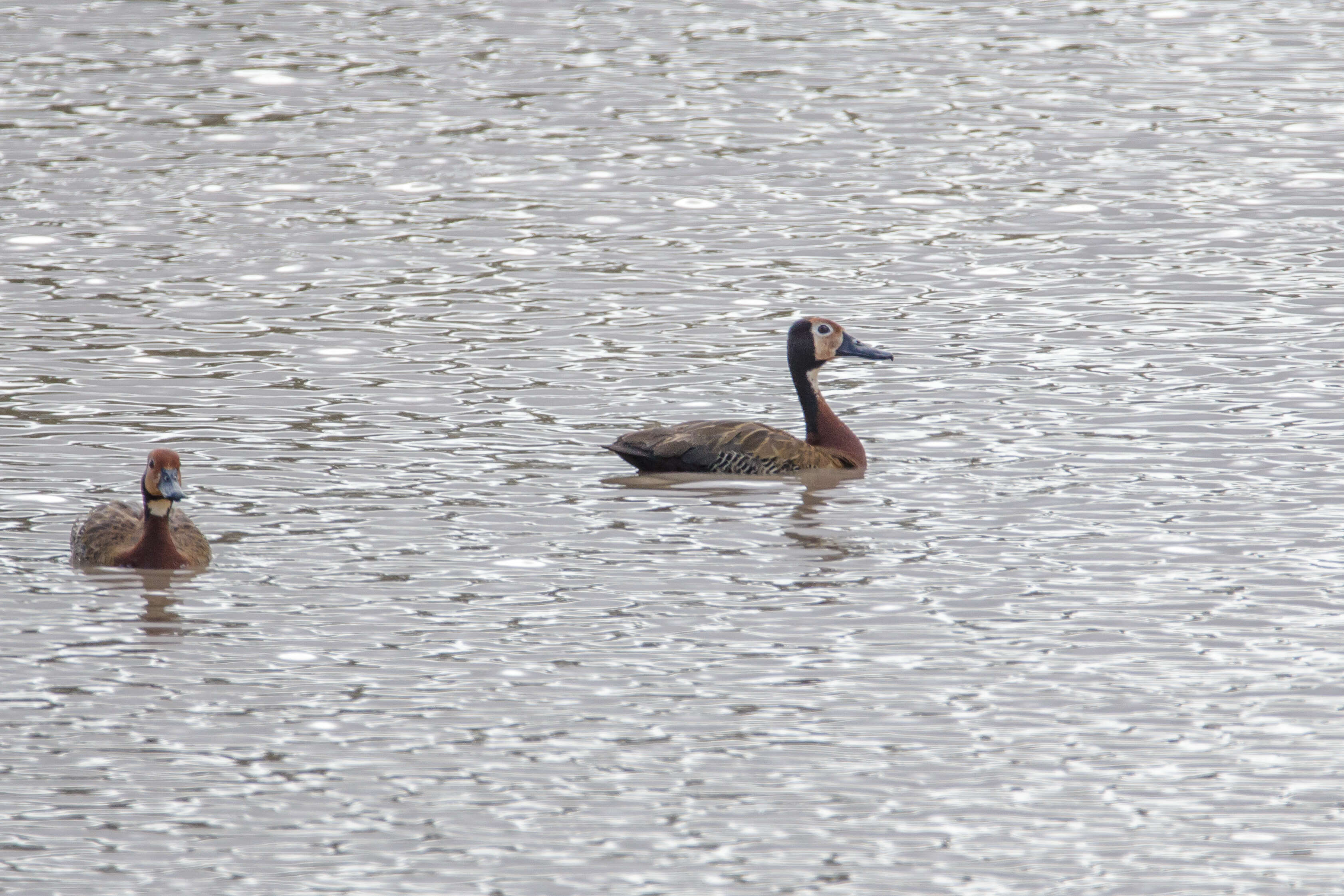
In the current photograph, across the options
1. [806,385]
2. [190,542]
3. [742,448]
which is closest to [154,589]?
[190,542]

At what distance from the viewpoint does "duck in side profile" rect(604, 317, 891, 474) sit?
14.8 meters

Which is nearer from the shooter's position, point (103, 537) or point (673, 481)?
point (103, 537)

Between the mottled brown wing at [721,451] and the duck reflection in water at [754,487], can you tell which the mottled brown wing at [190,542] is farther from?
the mottled brown wing at [721,451]

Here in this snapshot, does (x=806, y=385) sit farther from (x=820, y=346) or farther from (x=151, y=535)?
(x=151, y=535)

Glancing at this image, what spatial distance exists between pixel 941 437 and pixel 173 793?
7.84m

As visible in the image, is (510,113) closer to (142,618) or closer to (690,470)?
(690,470)

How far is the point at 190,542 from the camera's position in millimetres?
12711

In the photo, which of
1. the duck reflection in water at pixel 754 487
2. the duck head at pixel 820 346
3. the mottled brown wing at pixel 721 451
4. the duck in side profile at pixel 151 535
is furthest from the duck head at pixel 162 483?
the duck head at pixel 820 346

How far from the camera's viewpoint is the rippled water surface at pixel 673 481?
912 cm

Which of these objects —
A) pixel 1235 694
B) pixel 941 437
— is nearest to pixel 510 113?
pixel 941 437

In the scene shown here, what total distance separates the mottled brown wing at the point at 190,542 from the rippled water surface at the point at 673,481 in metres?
0.16

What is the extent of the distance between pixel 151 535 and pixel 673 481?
153 inches

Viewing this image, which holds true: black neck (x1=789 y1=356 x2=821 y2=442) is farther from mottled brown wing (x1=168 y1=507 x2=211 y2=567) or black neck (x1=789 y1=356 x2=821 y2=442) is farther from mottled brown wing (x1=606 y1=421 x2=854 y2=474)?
mottled brown wing (x1=168 y1=507 x2=211 y2=567)

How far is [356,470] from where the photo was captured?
581 inches
